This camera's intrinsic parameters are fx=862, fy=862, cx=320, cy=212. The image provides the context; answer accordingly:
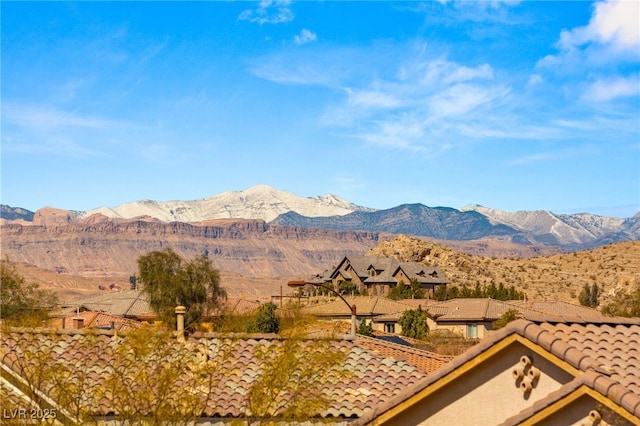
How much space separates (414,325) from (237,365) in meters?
52.7

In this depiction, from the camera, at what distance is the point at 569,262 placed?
14038 centimetres

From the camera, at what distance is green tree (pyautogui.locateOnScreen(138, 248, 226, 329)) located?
73338 mm

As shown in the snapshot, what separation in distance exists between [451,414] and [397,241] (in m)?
157

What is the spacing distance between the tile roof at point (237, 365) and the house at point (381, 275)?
102 metres

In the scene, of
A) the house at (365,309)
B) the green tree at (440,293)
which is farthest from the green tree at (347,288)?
the house at (365,309)

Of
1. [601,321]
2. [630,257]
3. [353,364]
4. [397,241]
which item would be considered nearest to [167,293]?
[353,364]

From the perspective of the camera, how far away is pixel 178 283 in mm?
73875

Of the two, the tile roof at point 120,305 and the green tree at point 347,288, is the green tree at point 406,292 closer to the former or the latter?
the green tree at point 347,288

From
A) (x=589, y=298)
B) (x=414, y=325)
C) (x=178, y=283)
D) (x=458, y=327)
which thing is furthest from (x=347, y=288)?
(x=414, y=325)

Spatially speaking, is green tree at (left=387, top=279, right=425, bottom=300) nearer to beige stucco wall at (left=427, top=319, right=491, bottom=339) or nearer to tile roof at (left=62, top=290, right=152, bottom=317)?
beige stucco wall at (left=427, top=319, right=491, bottom=339)

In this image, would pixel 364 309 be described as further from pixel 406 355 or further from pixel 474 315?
pixel 406 355

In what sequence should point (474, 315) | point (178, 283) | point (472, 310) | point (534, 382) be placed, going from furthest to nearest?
point (472, 310) → point (178, 283) → point (474, 315) → point (534, 382)

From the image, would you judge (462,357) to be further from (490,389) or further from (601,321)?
(601,321)

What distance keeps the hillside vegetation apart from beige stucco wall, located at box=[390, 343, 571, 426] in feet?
289
